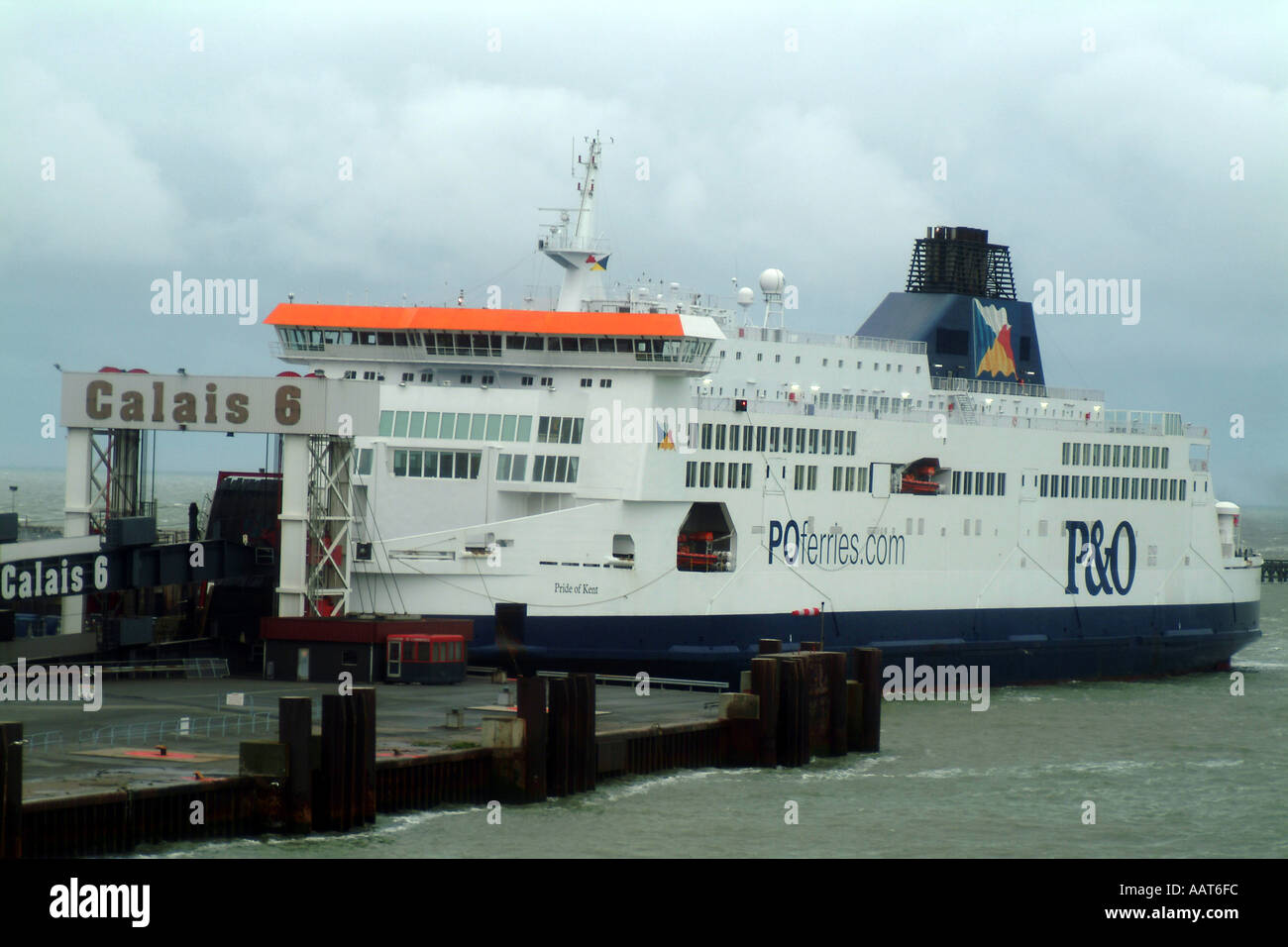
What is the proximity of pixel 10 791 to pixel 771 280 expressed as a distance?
30.4 metres

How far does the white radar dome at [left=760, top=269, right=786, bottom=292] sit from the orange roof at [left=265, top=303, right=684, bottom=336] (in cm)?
644

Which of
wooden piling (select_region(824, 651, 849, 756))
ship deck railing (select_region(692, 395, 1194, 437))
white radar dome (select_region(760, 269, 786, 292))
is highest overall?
white radar dome (select_region(760, 269, 786, 292))

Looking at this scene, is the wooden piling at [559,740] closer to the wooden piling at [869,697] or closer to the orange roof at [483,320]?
the wooden piling at [869,697]

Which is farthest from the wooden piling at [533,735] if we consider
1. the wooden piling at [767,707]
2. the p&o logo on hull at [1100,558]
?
the p&o logo on hull at [1100,558]

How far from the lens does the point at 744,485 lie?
43.4 m

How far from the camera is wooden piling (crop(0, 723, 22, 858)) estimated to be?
70.8ft

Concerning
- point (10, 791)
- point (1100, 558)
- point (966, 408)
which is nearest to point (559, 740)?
point (10, 791)

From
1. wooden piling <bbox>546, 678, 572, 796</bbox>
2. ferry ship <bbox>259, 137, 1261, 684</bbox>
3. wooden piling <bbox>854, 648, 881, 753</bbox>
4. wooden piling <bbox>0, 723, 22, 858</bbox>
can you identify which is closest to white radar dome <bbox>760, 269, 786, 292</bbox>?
ferry ship <bbox>259, 137, 1261, 684</bbox>

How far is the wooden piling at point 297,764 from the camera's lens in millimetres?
25266

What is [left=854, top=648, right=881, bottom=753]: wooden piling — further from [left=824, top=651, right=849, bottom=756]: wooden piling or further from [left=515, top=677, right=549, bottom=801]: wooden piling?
[left=515, top=677, right=549, bottom=801]: wooden piling

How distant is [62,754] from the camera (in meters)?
26.7

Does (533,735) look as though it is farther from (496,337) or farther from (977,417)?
(977,417)

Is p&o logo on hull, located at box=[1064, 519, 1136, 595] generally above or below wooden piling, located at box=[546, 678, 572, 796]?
above
